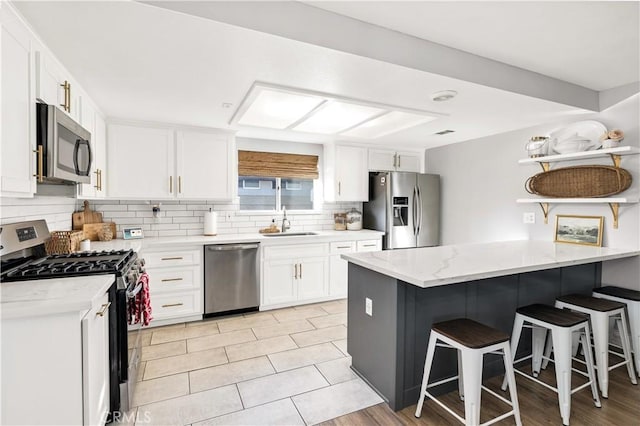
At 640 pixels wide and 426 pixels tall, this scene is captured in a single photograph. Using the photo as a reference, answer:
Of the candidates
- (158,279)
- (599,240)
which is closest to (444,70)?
(599,240)

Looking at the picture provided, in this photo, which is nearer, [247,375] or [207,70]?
[207,70]

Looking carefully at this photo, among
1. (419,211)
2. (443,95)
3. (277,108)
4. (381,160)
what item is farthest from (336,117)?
(419,211)

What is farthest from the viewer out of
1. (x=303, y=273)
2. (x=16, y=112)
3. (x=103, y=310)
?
(x=303, y=273)

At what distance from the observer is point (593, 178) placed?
117 inches

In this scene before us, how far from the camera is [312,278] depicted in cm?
398

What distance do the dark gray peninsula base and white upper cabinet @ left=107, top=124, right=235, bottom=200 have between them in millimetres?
2070

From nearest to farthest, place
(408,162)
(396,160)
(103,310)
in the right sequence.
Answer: (103,310), (396,160), (408,162)

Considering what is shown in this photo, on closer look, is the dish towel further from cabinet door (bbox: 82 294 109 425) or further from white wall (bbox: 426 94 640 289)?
white wall (bbox: 426 94 640 289)

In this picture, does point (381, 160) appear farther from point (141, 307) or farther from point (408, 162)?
point (141, 307)

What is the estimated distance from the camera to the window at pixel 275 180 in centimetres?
420

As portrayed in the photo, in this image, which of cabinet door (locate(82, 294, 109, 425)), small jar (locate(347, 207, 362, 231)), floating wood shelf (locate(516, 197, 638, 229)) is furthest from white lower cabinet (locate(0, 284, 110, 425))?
floating wood shelf (locate(516, 197, 638, 229))

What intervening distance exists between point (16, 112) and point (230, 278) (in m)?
2.42

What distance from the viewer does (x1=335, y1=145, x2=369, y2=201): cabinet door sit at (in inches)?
173

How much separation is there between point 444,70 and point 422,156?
9.89 ft
